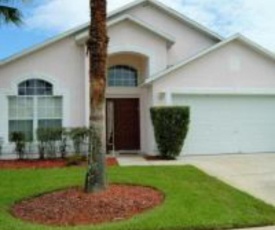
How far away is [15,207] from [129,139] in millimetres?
12183

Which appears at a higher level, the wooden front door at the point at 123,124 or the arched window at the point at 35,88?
the arched window at the point at 35,88

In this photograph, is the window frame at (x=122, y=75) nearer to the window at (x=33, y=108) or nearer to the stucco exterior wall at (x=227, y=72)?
the stucco exterior wall at (x=227, y=72)

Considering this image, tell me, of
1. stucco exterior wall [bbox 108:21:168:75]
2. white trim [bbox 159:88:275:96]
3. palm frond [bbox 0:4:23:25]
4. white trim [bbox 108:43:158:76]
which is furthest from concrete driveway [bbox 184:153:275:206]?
palm frond [bbox 0:4:23:25]

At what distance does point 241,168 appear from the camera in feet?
55.9

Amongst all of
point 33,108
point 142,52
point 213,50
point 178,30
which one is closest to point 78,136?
point 33,108

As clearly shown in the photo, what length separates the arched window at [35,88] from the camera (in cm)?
2161

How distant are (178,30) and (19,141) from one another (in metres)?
8.85

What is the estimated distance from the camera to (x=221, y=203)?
11125mm

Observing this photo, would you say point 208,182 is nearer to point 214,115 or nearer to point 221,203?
point 221,203

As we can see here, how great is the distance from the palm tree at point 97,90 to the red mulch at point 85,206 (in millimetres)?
483

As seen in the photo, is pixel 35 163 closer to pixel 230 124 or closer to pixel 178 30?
pixel 230 124

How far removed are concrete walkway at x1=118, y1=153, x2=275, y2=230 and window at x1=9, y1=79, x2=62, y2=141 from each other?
3.49 metres

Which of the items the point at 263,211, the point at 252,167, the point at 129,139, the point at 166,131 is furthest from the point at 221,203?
the point at 129,139

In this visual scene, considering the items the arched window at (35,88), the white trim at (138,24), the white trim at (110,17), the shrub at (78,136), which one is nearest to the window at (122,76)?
the white trim at (138,24)
